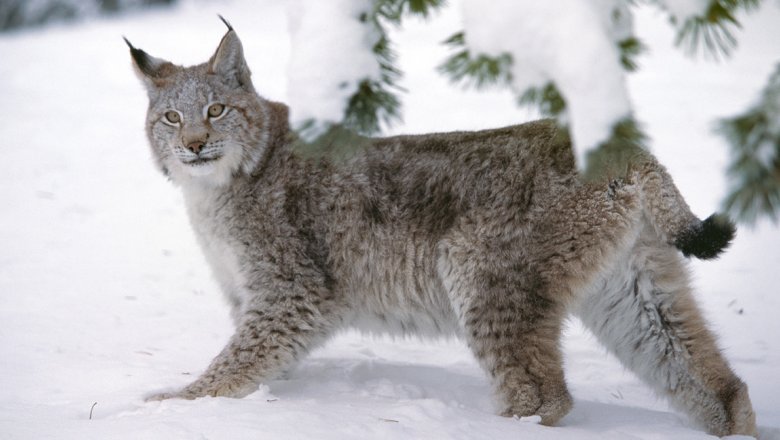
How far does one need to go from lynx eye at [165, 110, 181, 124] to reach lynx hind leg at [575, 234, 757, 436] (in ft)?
8.26

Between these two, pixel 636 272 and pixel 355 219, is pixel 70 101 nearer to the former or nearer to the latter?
pixel 355 219

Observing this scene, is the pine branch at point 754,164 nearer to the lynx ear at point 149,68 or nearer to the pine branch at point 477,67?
the pine branch at point 477,67

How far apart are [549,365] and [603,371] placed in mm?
1644

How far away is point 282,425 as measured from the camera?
356 cm

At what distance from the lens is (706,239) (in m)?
3.89

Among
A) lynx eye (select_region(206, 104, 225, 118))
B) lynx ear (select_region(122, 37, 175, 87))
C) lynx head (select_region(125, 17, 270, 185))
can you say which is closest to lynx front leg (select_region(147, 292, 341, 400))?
lynx head (select_region(125, 17, 270, 185))

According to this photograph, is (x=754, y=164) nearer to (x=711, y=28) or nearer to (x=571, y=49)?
(x=711, y=28)

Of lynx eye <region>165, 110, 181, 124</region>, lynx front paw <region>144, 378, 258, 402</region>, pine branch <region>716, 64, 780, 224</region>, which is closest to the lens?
pine branch <region>716, 64, 780, 224</region>

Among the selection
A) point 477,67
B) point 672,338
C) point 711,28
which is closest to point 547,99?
point 477,67

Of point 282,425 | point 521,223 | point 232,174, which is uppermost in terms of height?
point 232,174

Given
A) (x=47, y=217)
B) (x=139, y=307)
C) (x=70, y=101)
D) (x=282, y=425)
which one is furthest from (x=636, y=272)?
Answer: (x=70, y=101)

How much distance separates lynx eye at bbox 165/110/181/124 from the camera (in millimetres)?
4825

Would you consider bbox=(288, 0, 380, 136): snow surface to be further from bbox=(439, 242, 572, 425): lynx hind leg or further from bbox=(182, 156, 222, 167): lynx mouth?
bbox=(182, 156, 222, 167): lynx mouth

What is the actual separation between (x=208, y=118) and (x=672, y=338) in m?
2.87
